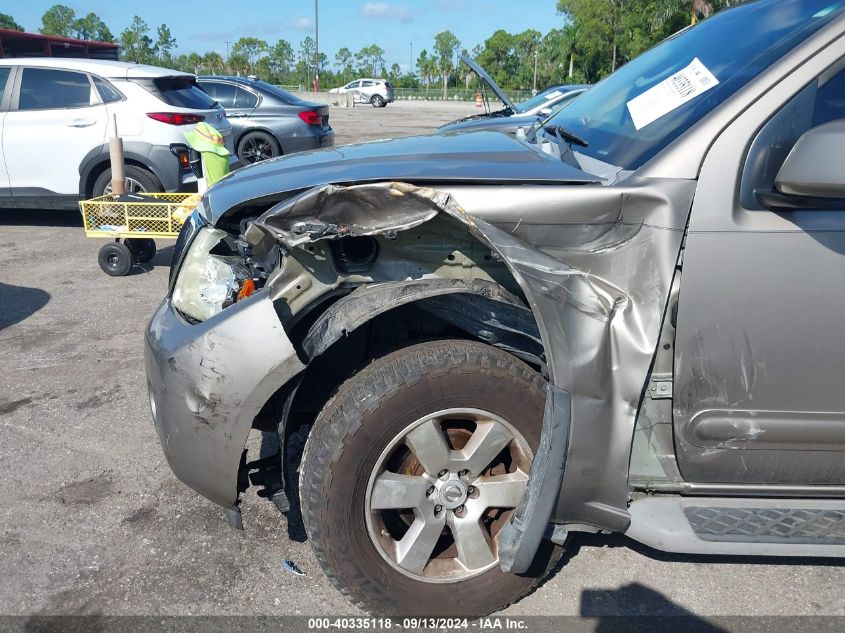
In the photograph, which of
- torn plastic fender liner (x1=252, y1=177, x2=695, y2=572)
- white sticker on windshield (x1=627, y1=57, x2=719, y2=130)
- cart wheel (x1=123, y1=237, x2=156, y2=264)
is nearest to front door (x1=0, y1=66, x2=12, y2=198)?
cart wheel (x1=123, y1=237, x2=156, y2=264)

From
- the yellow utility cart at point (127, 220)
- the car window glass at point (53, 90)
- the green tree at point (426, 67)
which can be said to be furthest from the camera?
the green tree at point (426, 67)

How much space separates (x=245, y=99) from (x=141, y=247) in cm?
597

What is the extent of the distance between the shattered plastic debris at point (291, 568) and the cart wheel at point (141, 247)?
4.53 meters

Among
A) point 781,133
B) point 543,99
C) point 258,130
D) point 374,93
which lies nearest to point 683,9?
point 374,93

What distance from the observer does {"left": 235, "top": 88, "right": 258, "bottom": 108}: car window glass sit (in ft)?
→ 38.6

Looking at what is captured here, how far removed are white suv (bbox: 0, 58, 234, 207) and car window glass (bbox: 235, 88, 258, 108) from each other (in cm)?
392

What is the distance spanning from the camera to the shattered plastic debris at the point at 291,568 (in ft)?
8.74

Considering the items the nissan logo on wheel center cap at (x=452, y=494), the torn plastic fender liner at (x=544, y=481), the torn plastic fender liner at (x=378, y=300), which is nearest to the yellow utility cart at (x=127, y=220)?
the torn plastic fender liner at (x=378, y=300)

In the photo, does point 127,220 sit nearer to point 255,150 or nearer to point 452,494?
point 452,494

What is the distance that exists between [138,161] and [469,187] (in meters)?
6.35

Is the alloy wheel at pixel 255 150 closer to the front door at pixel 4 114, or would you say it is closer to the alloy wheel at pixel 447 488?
the front door at pixel 4 114

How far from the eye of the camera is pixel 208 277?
266cm

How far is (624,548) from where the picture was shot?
2.84 meters

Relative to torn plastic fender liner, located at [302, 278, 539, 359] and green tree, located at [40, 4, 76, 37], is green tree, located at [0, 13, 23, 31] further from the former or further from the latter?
torn plastic fender liner, located at [302, 278, 539, 359]
